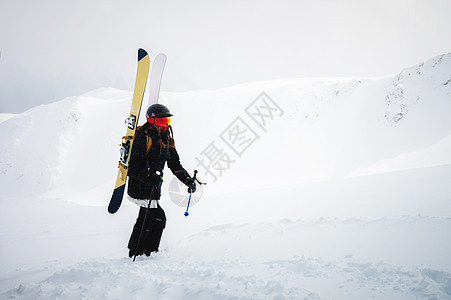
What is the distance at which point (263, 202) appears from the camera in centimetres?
816

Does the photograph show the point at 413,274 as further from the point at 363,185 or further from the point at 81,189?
the point at 81,189

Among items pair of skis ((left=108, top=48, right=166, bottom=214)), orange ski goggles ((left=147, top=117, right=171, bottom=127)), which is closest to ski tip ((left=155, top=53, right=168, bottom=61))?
pair of skis ((left=108, top=48, right=166, bottom=214))

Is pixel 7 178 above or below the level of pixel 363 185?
below

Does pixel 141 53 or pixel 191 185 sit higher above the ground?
pixel 141 53

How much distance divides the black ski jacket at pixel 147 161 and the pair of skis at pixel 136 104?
0.37 meters

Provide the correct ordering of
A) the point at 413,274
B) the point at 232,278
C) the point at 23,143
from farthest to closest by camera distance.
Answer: the point at 23,143 < the point at 232,278 < the point at 413,274

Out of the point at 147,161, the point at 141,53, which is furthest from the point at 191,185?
the point at 141,53

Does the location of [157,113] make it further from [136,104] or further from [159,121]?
[136,104]

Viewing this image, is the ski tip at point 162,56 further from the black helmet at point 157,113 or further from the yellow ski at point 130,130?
the black helmet at point 157,113

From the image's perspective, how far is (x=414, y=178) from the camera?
7.02m

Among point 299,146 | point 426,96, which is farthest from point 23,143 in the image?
point 426,96

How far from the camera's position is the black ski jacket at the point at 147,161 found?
152 inches

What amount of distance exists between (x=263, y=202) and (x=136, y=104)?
522cm

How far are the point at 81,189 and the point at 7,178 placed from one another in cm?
829
